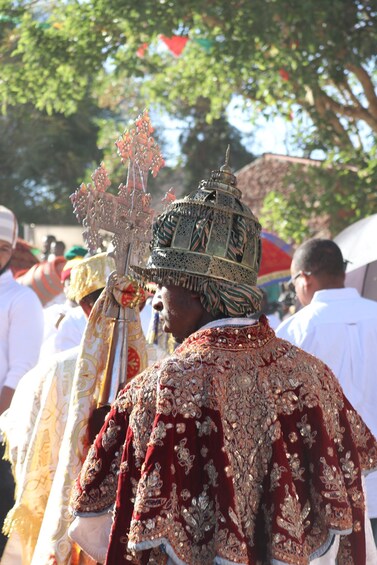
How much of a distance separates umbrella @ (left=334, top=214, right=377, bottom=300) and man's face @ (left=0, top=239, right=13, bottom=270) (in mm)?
2869

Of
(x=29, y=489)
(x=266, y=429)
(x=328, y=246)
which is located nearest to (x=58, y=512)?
(x=29, y=489)

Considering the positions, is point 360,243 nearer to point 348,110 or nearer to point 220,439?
point 348,110

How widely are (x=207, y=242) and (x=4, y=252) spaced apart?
329 cm

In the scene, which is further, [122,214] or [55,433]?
[55,433]

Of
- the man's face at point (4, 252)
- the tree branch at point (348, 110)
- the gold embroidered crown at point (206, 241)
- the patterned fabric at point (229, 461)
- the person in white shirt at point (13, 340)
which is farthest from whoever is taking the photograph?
the tree branch at point (348, 110)

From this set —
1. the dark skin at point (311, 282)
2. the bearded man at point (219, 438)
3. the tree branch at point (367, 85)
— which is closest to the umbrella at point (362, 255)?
the dark skin at point (311, 282)

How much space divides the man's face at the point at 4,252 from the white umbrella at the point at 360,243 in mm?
2661

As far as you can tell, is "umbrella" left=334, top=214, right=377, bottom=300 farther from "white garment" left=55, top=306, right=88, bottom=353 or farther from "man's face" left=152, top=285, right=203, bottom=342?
"man's face" left=152, top=285, right=203, bottom=342

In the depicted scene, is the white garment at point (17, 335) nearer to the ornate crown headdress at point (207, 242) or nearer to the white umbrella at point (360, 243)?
the white umbrella at point (360, 243)

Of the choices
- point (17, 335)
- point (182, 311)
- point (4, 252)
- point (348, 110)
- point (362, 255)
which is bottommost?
point (182, 311)

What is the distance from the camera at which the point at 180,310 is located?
3.08m

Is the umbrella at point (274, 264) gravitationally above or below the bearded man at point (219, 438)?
above

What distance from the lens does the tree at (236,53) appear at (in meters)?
11.1

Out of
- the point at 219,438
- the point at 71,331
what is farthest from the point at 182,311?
the point at 71,331
